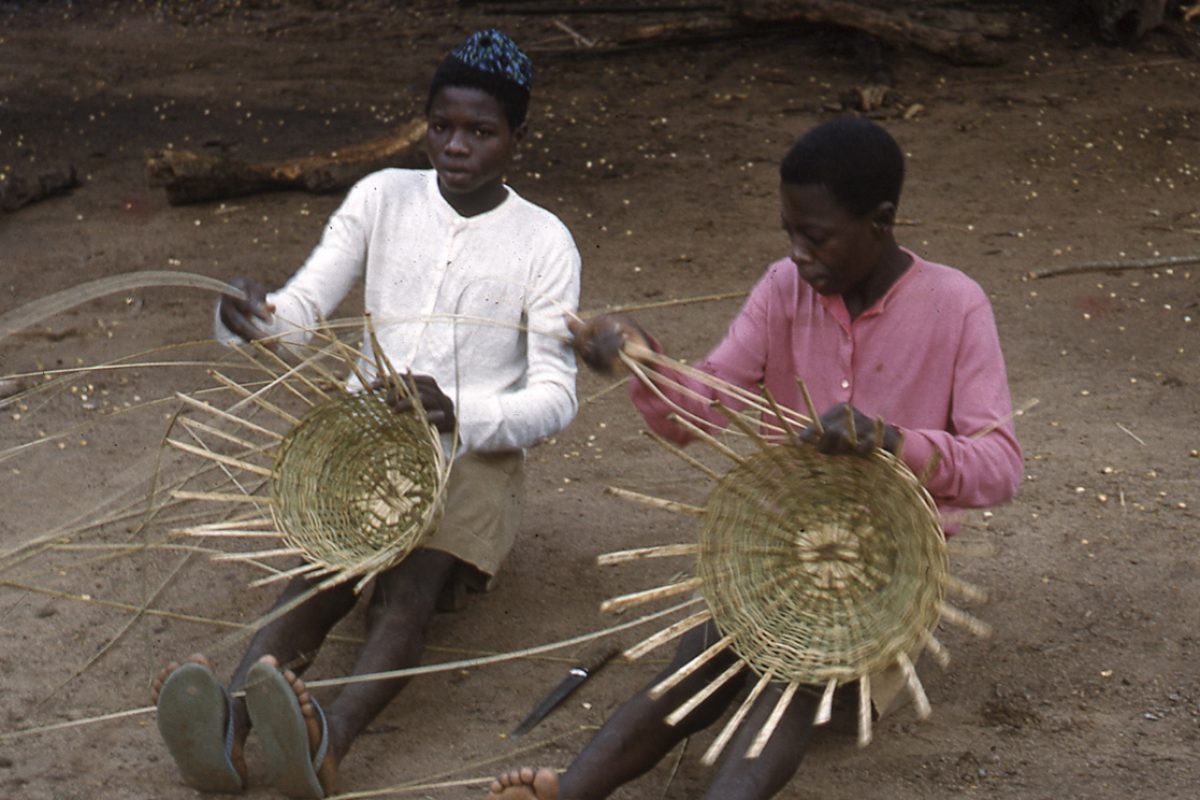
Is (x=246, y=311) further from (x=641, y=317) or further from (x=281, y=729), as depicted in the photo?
(x=641, y=317)

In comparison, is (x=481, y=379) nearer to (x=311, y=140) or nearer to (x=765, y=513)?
(x=765, y=513)

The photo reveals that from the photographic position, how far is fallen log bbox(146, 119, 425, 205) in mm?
5676

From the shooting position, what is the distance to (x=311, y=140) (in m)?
6.57

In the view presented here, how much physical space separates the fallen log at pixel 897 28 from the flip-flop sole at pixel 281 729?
5.54 meters

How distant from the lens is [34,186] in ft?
19.5

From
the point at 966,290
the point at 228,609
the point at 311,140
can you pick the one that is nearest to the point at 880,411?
the point at 966,290

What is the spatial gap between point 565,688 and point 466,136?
106cm

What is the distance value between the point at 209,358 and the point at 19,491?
996mm

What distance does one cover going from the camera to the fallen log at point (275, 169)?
5.68 metres

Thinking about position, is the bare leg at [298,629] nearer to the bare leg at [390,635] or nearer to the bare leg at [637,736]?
the bare leg at [390,635]

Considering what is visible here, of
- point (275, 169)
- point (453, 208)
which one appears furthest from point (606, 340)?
point (275, 169)

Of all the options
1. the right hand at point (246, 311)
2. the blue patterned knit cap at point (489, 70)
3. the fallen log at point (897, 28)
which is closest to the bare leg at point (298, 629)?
the right hand at point (246, 311)

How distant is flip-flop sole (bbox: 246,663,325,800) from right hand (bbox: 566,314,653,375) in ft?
2.27

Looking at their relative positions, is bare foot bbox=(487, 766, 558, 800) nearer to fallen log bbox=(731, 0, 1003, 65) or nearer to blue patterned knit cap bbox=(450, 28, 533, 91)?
blue patterned knit cap bbox=(450, 28, 533, 91)
